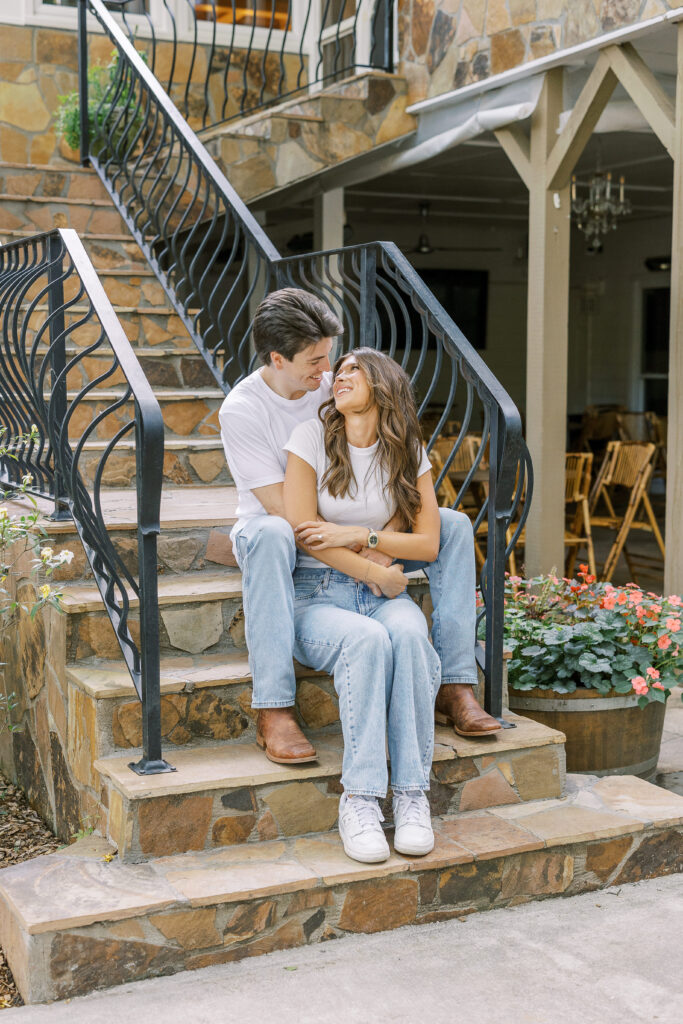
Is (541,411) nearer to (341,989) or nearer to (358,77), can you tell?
(358,77)

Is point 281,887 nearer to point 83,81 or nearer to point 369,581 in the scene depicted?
point 369,581

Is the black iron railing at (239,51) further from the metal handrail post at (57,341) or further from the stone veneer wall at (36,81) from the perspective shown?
the metal handrail post at (57,341)

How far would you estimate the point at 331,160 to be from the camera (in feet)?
18.4

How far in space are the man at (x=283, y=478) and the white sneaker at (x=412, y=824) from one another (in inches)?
10.7

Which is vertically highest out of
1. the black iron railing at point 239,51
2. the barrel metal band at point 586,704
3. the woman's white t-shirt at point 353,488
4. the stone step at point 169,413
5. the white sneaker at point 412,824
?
the black iron railing at point 239,51

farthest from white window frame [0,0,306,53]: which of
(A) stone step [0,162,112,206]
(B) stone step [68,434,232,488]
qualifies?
(B) stone step [68,434,232,488]

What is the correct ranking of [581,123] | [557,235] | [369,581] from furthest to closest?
1. [557,235]
2. [581,123]
3. [369,581]

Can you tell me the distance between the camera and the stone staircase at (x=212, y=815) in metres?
2.25

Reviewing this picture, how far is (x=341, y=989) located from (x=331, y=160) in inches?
170

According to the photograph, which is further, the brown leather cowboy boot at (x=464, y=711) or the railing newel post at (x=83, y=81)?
the railing newel post at (x=83, y=81)

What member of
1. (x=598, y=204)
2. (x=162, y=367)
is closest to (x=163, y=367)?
(x=162, y=367)

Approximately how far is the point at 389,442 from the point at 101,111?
363 cm

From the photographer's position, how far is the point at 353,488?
2.74 meters

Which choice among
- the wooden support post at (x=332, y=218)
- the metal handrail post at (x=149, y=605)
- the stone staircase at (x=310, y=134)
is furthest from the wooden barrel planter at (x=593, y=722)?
the wooden support post at (x=332, y=218)
